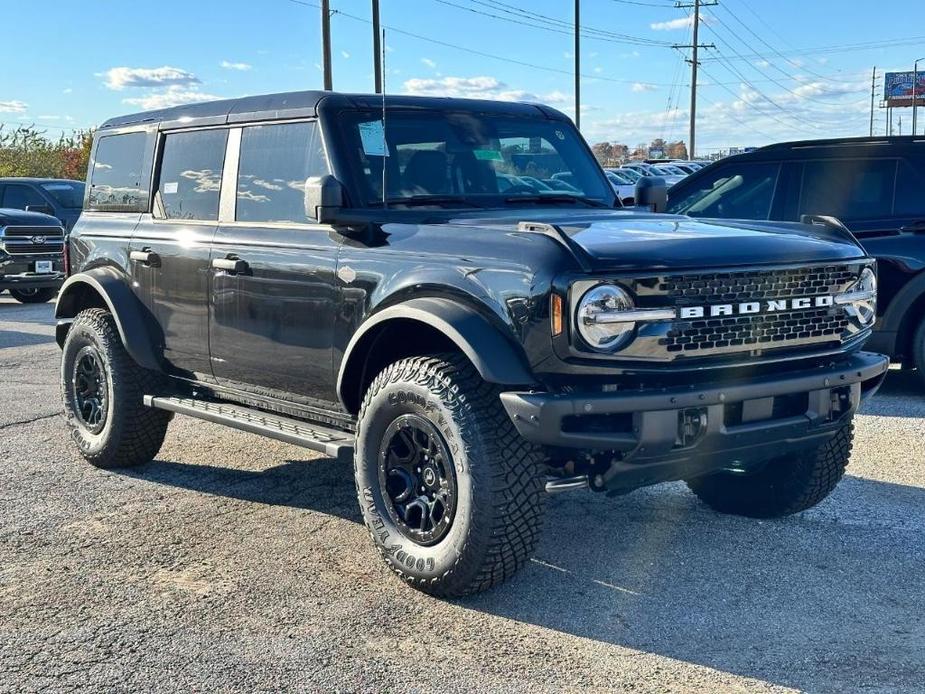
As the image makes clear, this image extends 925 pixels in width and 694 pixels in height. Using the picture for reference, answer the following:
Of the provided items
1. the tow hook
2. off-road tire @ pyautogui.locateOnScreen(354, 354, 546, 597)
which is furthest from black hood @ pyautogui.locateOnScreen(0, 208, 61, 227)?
the tow hook

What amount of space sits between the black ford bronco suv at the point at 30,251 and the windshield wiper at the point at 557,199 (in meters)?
12.2

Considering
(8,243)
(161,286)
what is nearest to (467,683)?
(161,286)

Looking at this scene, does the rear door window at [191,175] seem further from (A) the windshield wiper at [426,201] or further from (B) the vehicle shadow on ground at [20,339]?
(B) the vehicle shadow on ground at [20,339]

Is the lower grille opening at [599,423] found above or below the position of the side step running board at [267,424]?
above

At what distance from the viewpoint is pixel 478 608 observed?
13.1 feet

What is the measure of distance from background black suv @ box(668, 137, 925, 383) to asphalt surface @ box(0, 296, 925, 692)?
2.02 metres

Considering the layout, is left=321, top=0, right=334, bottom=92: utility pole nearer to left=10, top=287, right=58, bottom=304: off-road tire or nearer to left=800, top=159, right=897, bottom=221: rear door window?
left=10, top=287, right=58, bottom=304: off-road tire

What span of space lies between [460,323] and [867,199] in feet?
16.8

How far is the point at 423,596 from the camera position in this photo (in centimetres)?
412

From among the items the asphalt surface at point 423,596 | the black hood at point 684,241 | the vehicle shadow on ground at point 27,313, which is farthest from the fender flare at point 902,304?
the vehicle shadow on ground at point 27,313

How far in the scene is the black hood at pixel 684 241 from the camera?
371 cm

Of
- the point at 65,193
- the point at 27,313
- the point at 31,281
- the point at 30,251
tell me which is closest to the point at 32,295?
the point at 31,281

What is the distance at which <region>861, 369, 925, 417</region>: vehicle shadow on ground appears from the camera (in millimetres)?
7445

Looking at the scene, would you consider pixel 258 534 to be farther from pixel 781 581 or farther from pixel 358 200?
pixel 781 581
